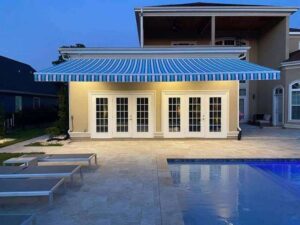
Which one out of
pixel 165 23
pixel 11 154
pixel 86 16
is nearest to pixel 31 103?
pixel 165 23

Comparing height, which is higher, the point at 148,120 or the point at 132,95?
the point at 132,95

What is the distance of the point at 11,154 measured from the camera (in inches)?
625

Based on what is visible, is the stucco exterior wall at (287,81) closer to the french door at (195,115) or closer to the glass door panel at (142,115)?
the french door at (195,115)

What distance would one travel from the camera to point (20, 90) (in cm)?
3659

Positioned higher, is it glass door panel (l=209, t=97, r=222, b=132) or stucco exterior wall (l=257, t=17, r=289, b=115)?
stucco exterior wall (l=257, t=17, r=289, b=115)

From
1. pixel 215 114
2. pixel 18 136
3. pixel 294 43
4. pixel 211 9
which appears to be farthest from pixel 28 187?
pixel 294 43

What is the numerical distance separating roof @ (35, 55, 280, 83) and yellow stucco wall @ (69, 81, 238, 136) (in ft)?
5.53

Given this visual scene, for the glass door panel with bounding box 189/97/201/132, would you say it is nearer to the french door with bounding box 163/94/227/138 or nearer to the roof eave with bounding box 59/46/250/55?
the french door with bounding box 163/94/227/138

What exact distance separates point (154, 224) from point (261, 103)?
29.0 m

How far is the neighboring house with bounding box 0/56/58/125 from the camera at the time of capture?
110 feet

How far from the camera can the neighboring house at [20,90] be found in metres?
33.6

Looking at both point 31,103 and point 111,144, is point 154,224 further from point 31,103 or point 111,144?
point 31,103

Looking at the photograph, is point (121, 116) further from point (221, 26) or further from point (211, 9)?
point (221, 26)

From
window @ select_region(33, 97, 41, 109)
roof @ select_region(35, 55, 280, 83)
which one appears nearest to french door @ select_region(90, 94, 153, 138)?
roof @ select_region(35, 55, 280, 83)
